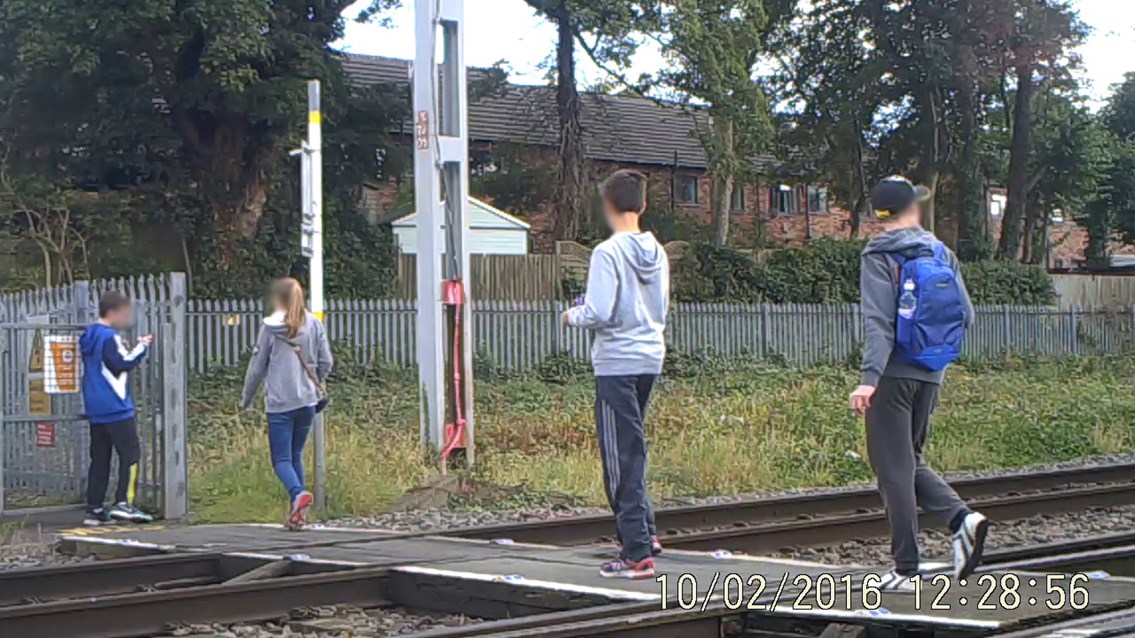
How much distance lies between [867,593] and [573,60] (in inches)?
1151

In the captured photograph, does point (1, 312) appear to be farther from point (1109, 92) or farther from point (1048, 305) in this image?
point (1109, 92)

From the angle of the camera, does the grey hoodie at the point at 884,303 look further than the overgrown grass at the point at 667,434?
No

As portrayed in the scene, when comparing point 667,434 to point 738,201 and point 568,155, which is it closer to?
point 568,155

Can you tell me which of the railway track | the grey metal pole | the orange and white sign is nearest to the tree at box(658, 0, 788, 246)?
the grey metal pole

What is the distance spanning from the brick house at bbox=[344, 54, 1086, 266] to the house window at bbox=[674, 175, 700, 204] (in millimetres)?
36

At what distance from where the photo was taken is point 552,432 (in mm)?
17859

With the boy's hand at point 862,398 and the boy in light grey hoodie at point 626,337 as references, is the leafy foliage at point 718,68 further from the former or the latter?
the boy's hand at point 862,398

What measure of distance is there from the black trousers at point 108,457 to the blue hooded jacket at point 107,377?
7cm

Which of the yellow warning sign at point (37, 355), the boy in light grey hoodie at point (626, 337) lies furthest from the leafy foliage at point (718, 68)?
the boy in light grey hoodie at point (626, 337)

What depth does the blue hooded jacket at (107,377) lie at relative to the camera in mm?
11469

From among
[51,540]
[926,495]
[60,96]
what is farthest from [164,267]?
[926,495]

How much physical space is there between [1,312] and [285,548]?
5.92m

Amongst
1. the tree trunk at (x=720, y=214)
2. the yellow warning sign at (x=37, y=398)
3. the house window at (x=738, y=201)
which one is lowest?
the yellow warning sign at (x=37, y=398)

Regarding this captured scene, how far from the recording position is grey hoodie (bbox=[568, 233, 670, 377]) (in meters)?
6.62
